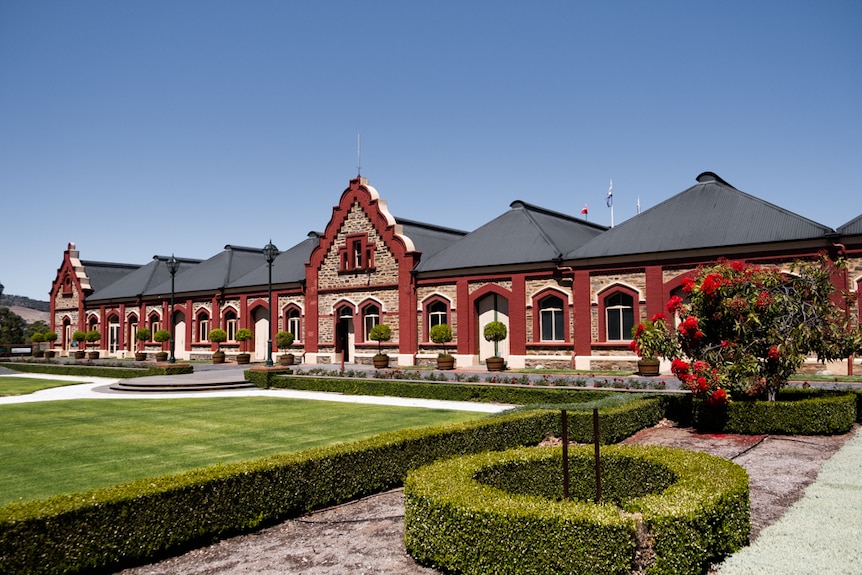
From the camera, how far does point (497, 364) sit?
30234mm

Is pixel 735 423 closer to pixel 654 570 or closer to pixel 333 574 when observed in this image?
pixel 654 570

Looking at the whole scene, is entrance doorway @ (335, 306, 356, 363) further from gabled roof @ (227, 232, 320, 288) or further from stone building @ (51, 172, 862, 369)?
gabled roof @ (227, 232, 320, 288)

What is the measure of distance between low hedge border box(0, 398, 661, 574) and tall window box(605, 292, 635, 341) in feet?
62.8

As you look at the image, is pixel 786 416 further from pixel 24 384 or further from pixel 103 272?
pixel 103 272

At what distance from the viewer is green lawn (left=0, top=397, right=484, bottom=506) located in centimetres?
1054

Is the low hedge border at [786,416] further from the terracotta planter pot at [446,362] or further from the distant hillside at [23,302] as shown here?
the distant hillside at [23,302]

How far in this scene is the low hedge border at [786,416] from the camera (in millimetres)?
13562

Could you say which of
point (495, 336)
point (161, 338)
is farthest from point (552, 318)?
point (161, 338)

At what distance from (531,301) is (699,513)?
24801 mm

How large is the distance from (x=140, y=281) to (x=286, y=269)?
18.5m

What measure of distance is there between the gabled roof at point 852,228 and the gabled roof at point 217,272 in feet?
120

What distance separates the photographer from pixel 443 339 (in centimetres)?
3238

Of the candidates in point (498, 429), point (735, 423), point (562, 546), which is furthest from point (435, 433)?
point (735, 423)

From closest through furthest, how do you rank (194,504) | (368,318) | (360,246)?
(194,504) → (368,318) → (360,246)
